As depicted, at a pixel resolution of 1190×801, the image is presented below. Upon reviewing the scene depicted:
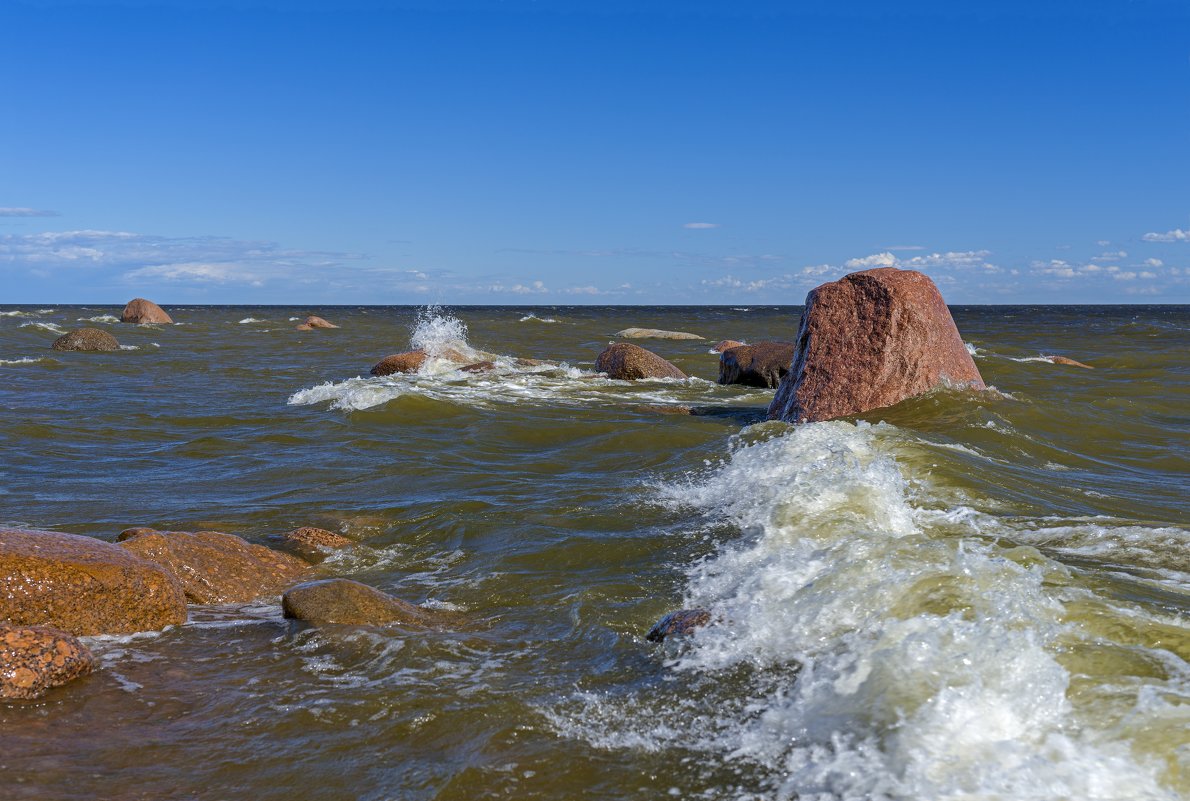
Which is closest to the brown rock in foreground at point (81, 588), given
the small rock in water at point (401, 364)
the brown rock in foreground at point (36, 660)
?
the brown rock in foreground at point (36, 660)

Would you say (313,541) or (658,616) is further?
(313,541)

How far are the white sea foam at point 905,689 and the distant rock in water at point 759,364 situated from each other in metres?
9.91

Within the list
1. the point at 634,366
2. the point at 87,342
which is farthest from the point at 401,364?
the point at 87,342

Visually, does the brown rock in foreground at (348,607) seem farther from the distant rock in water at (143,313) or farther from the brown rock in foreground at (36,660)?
the distant rock in water at (143,313)

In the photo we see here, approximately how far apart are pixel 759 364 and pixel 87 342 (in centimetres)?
1739

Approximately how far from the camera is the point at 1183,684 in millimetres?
3291

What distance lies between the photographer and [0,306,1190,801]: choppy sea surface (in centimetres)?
305

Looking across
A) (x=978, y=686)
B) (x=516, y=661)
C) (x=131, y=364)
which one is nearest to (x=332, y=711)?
(x=516, y=661)

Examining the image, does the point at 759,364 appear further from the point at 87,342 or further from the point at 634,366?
the point at 87,342

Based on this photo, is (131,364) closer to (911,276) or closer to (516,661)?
(911,276)

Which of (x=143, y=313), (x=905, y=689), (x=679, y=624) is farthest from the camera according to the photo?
(x=143, y=313)

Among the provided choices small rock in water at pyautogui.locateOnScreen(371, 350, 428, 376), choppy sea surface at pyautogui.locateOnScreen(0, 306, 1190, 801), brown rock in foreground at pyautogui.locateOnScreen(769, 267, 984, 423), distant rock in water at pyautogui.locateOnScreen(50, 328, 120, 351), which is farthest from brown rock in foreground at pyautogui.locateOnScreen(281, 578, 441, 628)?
distant rock in water at pyautogui.locateOnScreen(50, 328, 120, 351)

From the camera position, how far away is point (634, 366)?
16953 millimetres

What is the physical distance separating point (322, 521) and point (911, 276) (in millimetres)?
6555
